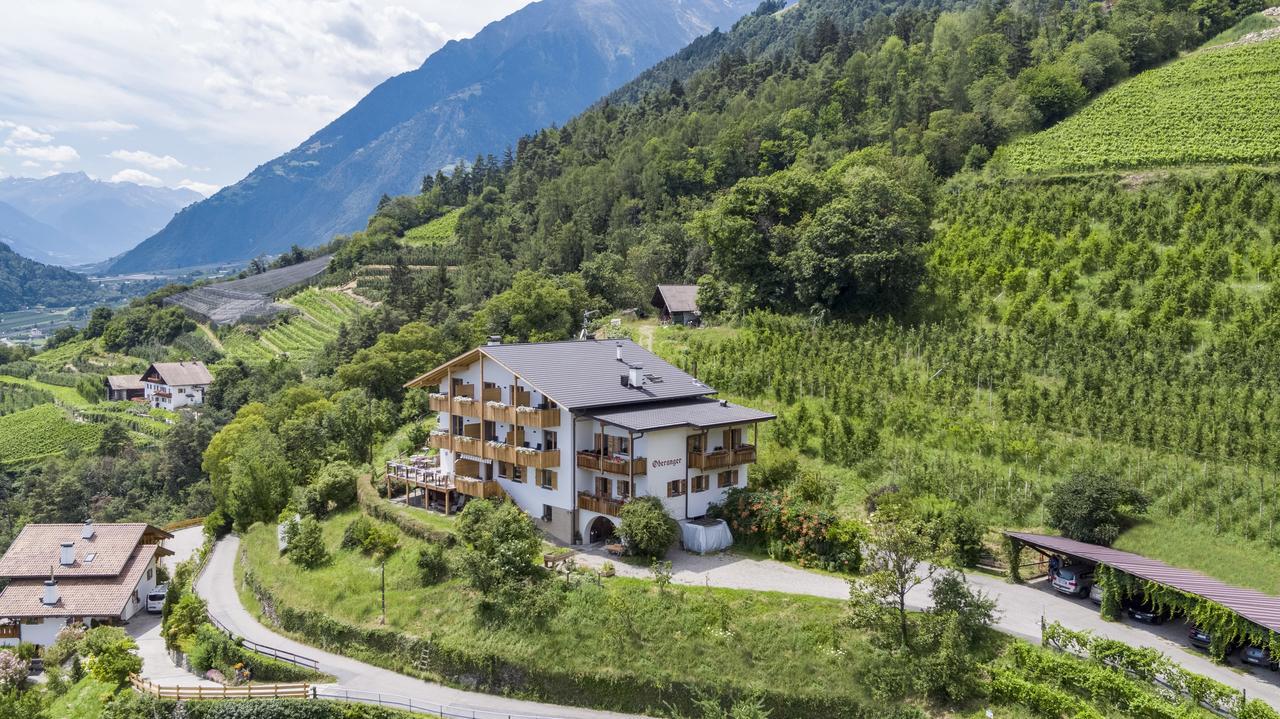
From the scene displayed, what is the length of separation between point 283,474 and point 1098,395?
3935 cm

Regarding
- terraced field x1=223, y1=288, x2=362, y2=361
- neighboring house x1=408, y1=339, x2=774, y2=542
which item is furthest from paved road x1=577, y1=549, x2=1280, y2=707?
terraced field x1=223, y1=288, x2=362, y2=361

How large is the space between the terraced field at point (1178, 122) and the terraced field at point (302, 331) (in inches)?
2713

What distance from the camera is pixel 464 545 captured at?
108 feet

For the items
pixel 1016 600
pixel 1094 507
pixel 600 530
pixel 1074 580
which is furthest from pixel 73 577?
pixel 1094 507

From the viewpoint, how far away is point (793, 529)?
105 ft

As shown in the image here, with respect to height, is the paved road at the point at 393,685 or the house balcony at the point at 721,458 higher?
the house balcony at the point at 721,458

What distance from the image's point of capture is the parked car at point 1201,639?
80.6 feet

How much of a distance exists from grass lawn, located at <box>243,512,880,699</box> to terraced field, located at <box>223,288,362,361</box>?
214ft

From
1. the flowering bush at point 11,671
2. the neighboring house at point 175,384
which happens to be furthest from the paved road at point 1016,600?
the neighboring house at point 175,384

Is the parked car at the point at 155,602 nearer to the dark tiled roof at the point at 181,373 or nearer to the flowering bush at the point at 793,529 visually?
the flowering bush at the point at 793,529

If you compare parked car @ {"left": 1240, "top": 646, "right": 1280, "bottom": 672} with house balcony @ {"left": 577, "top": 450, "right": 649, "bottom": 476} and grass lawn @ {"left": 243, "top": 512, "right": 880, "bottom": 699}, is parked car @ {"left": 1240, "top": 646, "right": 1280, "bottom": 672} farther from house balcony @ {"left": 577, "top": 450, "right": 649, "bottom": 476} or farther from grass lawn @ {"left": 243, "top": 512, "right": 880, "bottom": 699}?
house balcony @ {"left": 577, "top": 450, "right": 649, "bottom": 476}

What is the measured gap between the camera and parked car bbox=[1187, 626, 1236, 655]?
24562mm

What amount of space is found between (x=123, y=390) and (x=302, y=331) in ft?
76.7

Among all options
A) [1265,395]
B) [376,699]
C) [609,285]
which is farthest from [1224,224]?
[376,699]
